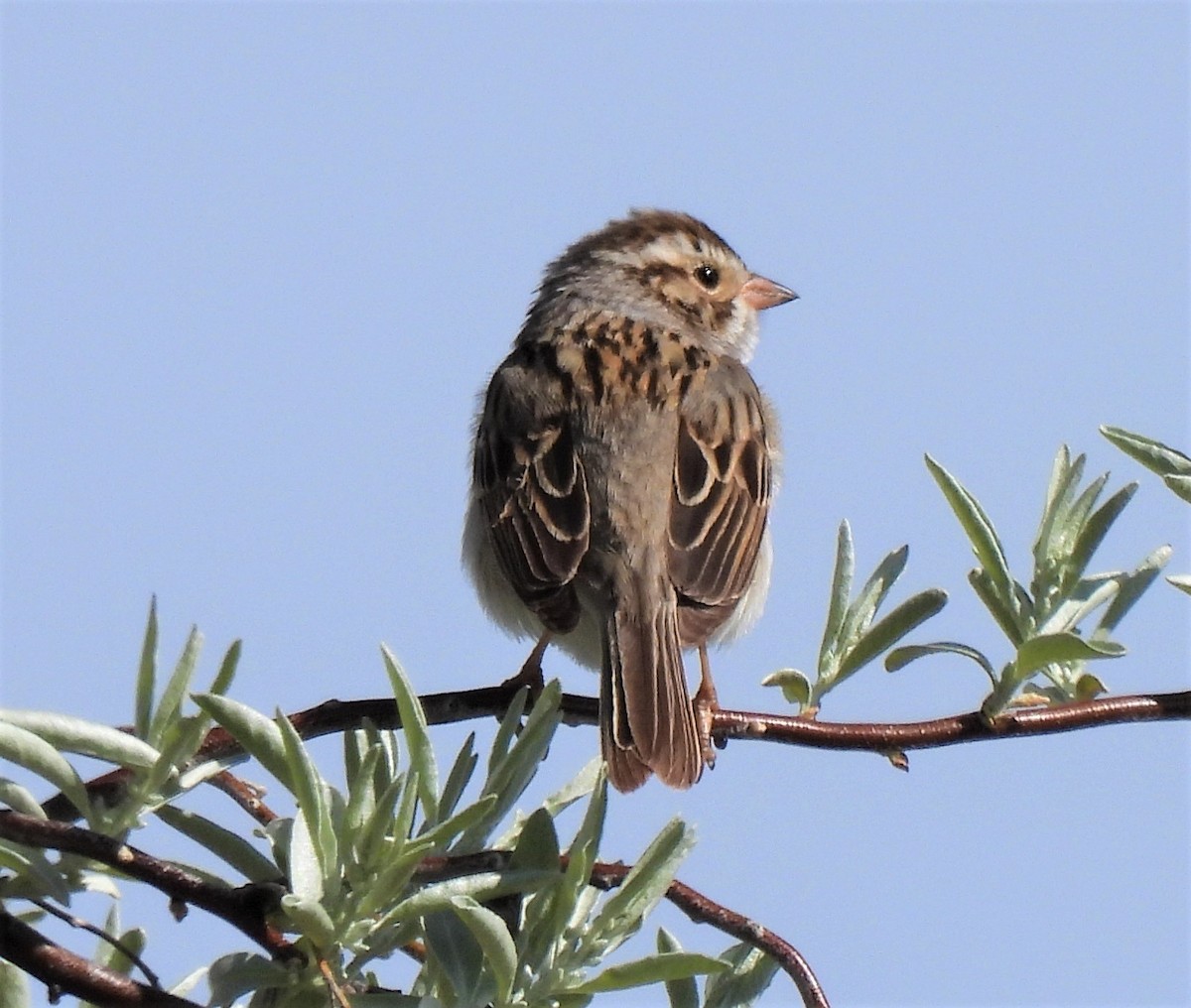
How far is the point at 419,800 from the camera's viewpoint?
2424 millimetres

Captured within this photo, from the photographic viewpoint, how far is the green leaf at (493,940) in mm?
2107

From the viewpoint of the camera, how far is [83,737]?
234 centimetres

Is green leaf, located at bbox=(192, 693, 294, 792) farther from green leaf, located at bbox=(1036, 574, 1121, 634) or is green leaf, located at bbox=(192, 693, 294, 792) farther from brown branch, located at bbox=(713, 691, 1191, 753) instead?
green leaf, located at bbox=(1036, 574, 1121, 634)

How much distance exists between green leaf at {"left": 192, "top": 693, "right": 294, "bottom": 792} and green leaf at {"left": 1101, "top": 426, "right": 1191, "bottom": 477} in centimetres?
163

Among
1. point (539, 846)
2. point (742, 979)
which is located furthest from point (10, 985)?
point (742, 979)

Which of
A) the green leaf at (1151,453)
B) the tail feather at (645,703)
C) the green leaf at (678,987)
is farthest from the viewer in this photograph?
the tail feather at (645,703)

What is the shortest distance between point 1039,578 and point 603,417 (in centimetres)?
223

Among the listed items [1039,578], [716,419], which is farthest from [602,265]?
[1039,578]

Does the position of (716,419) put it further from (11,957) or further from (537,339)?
(11,957)

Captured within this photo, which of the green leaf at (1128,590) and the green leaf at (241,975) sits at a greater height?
the green leaf at (1128,590)

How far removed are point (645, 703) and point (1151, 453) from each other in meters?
1.42

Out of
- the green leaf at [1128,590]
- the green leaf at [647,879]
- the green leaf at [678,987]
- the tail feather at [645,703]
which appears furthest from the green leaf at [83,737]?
the green leaf at [1128,590]

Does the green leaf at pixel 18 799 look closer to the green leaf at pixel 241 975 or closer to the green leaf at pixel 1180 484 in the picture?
the green leaf at pixel 241 975

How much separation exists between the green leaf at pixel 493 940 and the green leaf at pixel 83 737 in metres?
0.54
